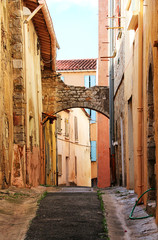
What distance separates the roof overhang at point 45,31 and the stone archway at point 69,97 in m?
0.83

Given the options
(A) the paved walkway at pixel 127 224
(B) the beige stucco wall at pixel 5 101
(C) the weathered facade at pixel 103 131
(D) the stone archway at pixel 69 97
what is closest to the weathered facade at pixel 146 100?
(A) the paved walkway at pixel 127 224

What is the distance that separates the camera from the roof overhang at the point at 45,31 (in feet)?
47.0

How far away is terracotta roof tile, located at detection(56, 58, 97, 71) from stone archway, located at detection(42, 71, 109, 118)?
419 inches

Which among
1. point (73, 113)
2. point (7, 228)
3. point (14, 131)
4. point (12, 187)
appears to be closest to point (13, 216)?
point (7, 228)

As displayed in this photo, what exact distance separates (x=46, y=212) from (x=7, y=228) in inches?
54.5

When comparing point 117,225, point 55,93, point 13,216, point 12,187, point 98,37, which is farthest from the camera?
point 98,37

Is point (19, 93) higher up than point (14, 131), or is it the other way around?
point (19, 93)

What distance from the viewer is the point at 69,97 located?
20750mm

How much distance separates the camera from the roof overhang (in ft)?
47.0

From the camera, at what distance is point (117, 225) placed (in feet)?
22.1

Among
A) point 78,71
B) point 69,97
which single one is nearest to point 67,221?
point 69,97

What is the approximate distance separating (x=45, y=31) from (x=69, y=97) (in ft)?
15.4

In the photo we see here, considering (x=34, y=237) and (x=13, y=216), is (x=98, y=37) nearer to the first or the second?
(x=13, y=216)

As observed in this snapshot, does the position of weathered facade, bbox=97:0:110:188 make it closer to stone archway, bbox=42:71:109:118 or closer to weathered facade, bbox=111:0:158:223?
stone archway, bbox=42:71:109:118
